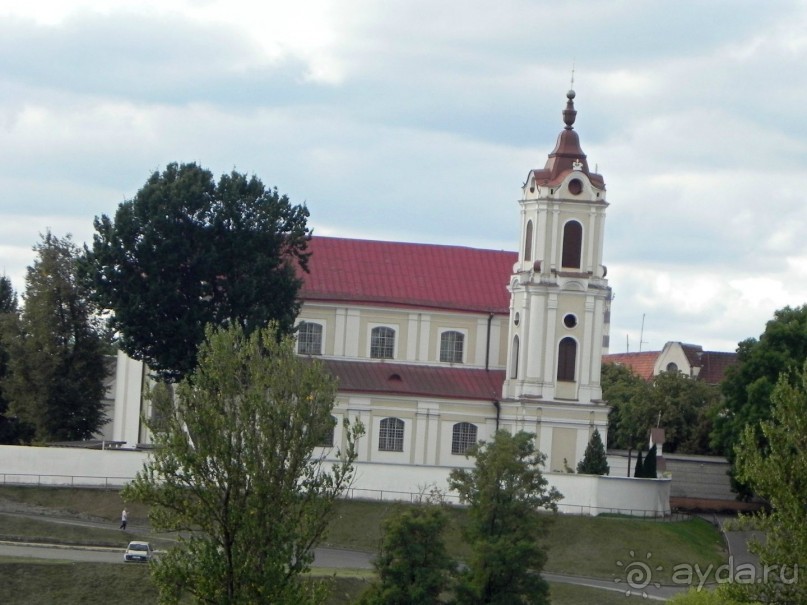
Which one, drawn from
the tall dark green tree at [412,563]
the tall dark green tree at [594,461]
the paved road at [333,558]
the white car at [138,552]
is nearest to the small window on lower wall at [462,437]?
the tall dark green tree at [594,461]

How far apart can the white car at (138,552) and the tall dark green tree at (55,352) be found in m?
22.5

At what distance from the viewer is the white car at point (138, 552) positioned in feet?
159

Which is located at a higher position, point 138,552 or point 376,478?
point 376,478

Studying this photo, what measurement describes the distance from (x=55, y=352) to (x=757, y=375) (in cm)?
2971

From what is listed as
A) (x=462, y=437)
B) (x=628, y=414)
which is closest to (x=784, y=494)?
(x=462, y=437)

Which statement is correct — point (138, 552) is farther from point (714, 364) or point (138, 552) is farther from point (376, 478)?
point (714, 364)

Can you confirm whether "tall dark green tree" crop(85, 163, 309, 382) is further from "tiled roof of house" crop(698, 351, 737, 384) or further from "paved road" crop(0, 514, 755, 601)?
"tiled roof of house" crop(698, 351, 737, 384)

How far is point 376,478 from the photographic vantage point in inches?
2451

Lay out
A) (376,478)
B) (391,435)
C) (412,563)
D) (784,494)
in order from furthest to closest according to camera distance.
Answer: (391,435) < (376,478) < (412,563) < (784,494)

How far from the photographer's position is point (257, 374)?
3388cm

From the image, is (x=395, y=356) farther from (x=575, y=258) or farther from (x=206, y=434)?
(x=206, y=434)

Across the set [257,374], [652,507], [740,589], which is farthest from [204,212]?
[740,589]

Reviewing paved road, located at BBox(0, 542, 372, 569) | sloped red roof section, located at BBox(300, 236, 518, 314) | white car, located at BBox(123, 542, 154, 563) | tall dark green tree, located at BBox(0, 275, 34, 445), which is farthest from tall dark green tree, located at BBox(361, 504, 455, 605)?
tall dark green tree, located at BBox(0, 275, 34, 445)

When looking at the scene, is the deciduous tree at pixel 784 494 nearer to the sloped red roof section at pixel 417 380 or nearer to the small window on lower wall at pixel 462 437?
the sloped red roof section at pixel 417 380
